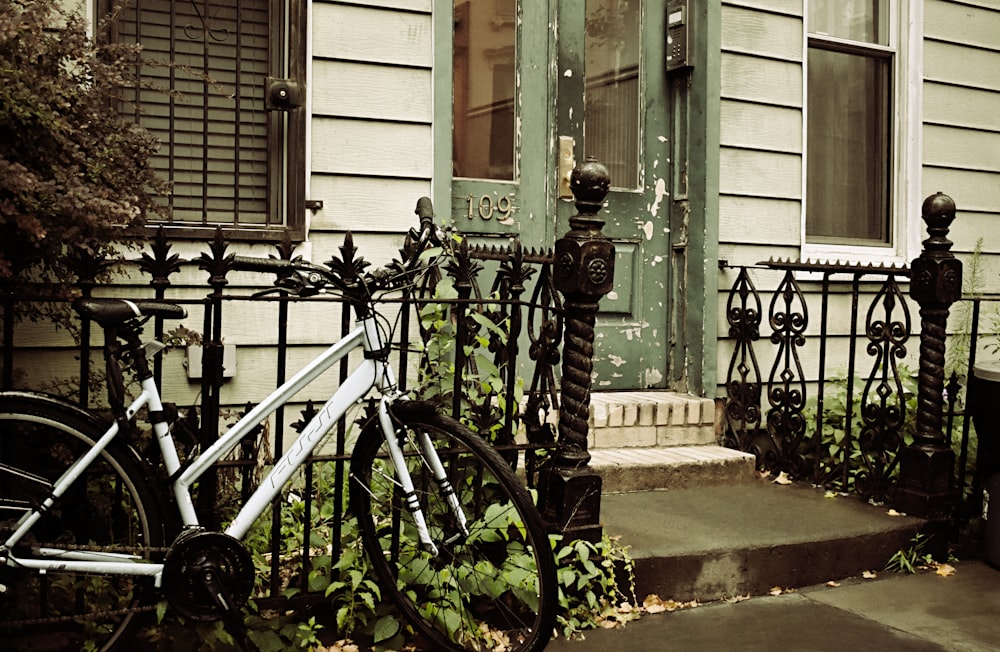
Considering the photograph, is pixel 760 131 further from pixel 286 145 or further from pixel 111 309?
pixel 111 309

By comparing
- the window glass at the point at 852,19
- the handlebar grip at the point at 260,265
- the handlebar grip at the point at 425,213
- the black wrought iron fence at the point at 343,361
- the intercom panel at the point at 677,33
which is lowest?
the black wrought iron fence at the point at 343,361

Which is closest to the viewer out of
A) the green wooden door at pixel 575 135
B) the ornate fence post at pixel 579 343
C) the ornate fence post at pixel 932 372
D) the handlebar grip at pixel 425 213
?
the handlebar grip at pixel 425 213

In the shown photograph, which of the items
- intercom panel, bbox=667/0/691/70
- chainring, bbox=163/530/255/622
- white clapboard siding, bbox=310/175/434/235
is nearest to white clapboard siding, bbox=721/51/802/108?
intercom panel, bbox=667/0/691/70

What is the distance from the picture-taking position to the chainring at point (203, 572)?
105 inches

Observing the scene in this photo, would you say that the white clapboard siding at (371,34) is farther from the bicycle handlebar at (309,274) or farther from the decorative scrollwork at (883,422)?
the decorative scrollwork at (883,422)

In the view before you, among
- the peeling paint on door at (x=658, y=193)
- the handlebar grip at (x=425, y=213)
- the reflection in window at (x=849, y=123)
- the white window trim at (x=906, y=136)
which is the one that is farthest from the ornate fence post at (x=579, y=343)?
the white window trim at (x=906, y=136)

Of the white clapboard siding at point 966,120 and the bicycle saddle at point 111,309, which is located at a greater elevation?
the white clapboard siding at point 966,120

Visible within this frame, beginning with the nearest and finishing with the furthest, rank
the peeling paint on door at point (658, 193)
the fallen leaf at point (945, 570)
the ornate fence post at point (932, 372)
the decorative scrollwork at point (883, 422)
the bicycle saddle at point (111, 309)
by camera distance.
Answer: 1. the bicycle saddle at point (111, 309)
2. the fallen leaf at point (945, 570)
3. the ornate fence post at point (932, 372)
4. the decorative scrollwork at point (883, 422)
5. the peeling paint on door at point (658, 193)

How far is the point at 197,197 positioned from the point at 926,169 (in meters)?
4.31

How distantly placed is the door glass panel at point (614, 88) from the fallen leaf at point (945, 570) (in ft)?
7.74

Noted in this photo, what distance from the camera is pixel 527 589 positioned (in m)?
3.03

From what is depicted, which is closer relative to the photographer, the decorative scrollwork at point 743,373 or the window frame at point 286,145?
the window frame at point 286,145

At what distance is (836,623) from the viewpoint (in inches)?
133

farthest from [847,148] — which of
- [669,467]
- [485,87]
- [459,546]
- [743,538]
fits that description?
[459,546]
